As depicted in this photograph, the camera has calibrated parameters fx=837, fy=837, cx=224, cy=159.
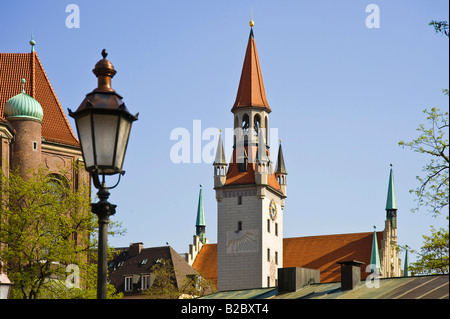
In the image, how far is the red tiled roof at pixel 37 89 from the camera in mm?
55844

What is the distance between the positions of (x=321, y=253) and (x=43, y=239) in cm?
6052

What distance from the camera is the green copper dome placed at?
5154 cm

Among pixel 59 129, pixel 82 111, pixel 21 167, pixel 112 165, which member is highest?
pixel 59 129

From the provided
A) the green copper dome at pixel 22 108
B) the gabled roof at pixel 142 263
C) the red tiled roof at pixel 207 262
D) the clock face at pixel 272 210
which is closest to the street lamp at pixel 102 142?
the green copper dome at pixel 22 108

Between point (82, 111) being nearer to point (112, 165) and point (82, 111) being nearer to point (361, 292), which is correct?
point (112, 165)

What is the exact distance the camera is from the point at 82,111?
8.41m

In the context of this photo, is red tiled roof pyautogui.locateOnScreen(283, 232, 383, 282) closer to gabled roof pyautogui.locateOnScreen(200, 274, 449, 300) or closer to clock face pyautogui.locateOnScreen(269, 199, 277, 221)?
clock face pyautogui.locateOnScreen(269, 199, 277, 221)

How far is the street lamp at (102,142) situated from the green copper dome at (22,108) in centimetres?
4459

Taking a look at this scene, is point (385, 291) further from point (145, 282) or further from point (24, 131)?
point (145, 282)

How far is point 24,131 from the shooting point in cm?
5147

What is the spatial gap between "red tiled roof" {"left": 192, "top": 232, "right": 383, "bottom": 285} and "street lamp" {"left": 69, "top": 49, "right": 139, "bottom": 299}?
284 feet
